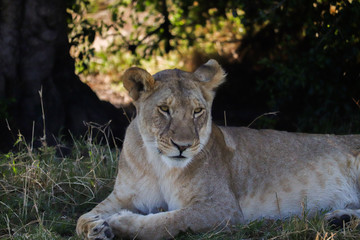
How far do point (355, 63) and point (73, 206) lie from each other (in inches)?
136

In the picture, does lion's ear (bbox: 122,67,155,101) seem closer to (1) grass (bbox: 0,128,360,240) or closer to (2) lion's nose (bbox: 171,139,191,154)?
(2) lion's nose (bbox: 171,139,191,154)

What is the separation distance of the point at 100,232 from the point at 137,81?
99 cm

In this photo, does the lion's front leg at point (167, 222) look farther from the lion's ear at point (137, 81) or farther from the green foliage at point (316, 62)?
the green foliage at point (316, 62)

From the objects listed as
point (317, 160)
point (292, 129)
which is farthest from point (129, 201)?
point (292, 129)

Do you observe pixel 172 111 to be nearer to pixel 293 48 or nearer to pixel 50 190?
pixel 50 190

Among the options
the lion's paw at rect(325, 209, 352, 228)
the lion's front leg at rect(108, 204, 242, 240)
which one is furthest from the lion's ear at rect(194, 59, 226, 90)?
the lion's paw at rect(325, 209, 352, 228)

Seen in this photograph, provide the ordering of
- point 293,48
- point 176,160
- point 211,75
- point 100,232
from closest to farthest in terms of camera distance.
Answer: point 100,232 < point 176,160 < point 211,75 < point 293,48

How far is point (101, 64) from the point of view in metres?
8.85

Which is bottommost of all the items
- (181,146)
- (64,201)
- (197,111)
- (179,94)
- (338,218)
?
(64,201)

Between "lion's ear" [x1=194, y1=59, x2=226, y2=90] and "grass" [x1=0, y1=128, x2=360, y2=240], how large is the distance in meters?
0.96

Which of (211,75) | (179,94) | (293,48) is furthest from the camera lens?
(293,48)

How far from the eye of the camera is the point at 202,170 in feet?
12.5

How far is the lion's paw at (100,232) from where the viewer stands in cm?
341

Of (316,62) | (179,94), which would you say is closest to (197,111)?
(179,94)
